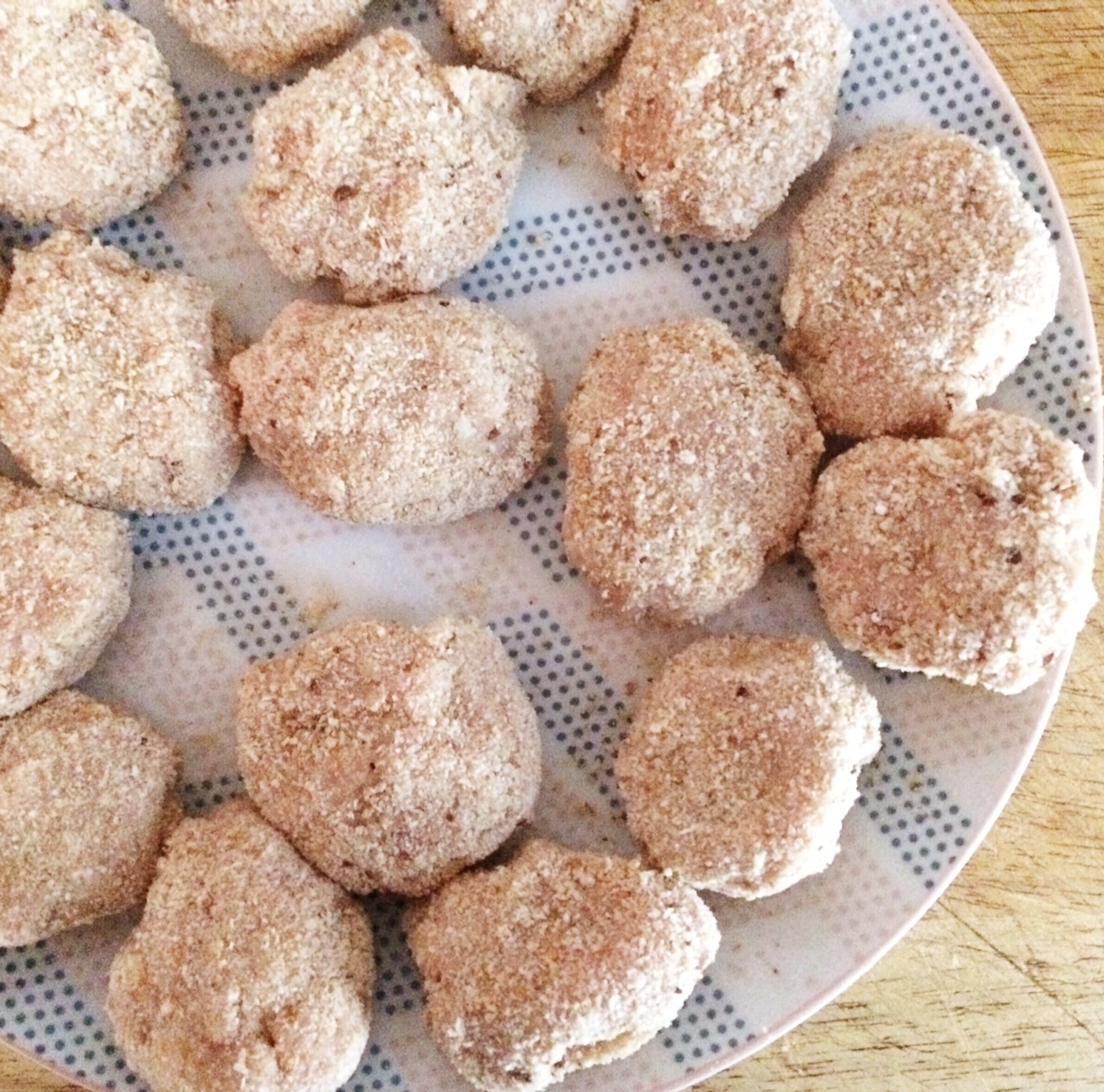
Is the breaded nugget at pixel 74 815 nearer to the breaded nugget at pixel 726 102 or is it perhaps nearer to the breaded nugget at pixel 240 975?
the breaded nugget at pixel 240 975

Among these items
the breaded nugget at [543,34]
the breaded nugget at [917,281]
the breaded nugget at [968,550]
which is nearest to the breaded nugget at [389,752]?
the breaded nugget at [968,550]

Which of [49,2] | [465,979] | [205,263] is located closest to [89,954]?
[465,979]

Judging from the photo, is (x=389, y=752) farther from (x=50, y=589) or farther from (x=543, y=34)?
(x=543, y=34)

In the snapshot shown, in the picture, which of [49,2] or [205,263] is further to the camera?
[205,263]

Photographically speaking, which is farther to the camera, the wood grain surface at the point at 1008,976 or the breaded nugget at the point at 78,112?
the wood grain surface at the point at 1008,976

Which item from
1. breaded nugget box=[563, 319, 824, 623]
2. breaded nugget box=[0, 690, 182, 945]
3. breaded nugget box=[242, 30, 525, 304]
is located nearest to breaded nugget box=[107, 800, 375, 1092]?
breaded nugget box=[0, 690, 182, 945]

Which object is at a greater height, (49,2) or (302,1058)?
(49,2)

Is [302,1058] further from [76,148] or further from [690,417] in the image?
[76,148]

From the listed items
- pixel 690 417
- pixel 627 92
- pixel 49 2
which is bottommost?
pixel 690 417
